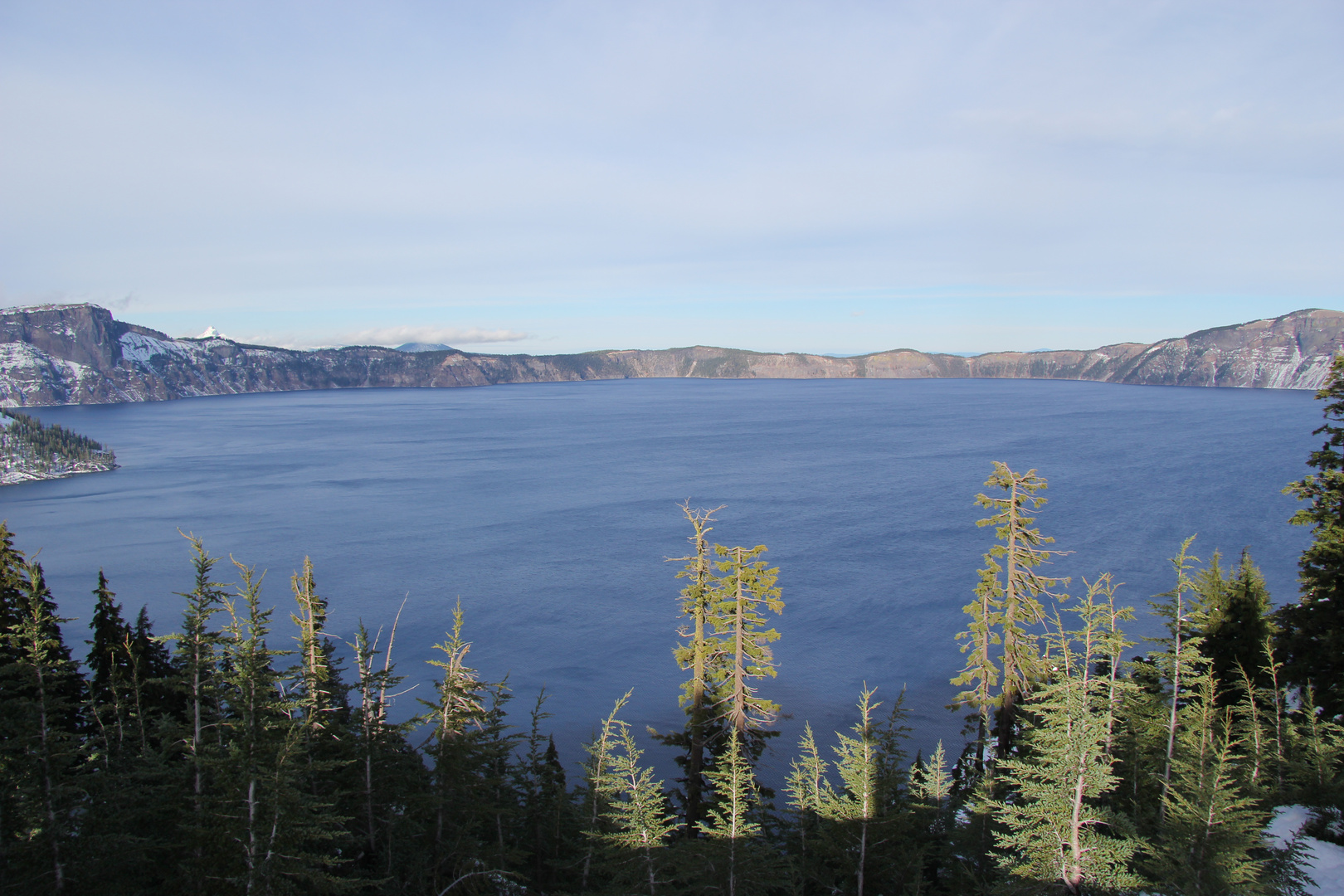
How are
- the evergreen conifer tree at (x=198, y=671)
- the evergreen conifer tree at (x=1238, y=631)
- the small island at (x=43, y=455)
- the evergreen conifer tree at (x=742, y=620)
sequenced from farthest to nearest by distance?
the small island at (x=43, y=455) → the evergreen conifer tree at (x=1238, y=631) → the evergreen conifer tree at (x=742, y=620) → the evergreen conifer tree at (x=198, y=671)

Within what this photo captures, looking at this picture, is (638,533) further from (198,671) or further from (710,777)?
(198,671)

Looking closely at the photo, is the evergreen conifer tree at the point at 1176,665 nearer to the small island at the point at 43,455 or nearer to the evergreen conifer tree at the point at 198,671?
the evergreen conifer tree at the point at 198,671

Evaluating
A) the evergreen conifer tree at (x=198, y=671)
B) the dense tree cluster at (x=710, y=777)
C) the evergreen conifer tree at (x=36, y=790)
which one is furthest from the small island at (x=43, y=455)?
the evergreen conifer tree at (x=198, y=671)

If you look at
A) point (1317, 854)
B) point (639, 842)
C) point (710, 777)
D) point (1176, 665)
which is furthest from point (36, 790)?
point (1317, 854)

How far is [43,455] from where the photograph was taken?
5468 inches

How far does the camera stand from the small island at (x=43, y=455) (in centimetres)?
13400

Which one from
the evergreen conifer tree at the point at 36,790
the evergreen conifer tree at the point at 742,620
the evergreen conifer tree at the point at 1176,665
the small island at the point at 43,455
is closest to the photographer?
the evergreen conifer tree at the point at 36,790

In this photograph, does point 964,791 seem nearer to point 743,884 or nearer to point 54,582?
point 743,884

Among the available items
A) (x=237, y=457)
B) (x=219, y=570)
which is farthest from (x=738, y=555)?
(x=237, y=457)

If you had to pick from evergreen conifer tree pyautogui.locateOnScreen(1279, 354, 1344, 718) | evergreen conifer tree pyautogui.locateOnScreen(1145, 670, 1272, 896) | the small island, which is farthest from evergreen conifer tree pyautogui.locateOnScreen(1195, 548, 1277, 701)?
the small island

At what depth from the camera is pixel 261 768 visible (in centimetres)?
1093

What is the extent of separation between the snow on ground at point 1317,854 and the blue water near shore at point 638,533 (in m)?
21.0

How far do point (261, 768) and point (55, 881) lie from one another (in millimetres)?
6278

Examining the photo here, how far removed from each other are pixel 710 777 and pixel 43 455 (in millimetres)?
168275
